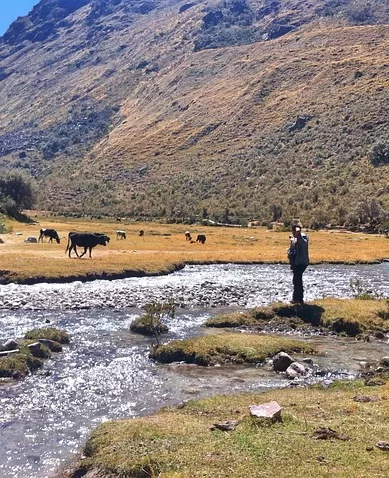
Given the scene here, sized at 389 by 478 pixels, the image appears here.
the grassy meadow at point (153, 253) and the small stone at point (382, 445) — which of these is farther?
the grassy meadow at point (153, 253)

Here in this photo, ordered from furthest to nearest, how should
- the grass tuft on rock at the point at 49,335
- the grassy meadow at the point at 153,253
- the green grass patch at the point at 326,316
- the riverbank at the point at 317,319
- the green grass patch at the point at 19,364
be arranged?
the grassy meadow at the point at 153,253, the green grass patch at the point at 326,316, the riverbank at the point at 317,319, the grass tuft on rock at the point at 49,335, the green grass patch at the point at 19,364

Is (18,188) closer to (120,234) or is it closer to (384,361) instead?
(120,234)

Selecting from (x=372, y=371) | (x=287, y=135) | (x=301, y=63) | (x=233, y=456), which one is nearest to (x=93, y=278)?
(x=372, y=371)

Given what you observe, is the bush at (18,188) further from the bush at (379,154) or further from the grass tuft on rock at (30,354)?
the grass tuft on rock at (30,354)

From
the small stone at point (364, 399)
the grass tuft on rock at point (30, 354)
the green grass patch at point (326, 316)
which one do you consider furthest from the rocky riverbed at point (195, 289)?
the small stone at point (364, 399)

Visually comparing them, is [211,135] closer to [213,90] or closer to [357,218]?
[213,90]

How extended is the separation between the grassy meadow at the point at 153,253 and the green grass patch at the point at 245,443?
23.0 metres

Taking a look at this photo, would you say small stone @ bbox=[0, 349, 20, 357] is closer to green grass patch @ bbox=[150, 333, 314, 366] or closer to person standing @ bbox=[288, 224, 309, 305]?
green grass patch @ bbox=[150, 333, 314, 366]

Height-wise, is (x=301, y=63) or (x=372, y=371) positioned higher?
(x=301, y=63)

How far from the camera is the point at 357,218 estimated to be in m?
82.3

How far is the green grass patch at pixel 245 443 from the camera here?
9.45 metres

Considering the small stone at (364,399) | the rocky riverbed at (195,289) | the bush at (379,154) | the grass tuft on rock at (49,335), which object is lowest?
the rocky riverbed at (195,289)

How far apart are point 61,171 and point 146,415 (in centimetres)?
15397

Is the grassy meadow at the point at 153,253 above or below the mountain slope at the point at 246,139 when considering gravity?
below
